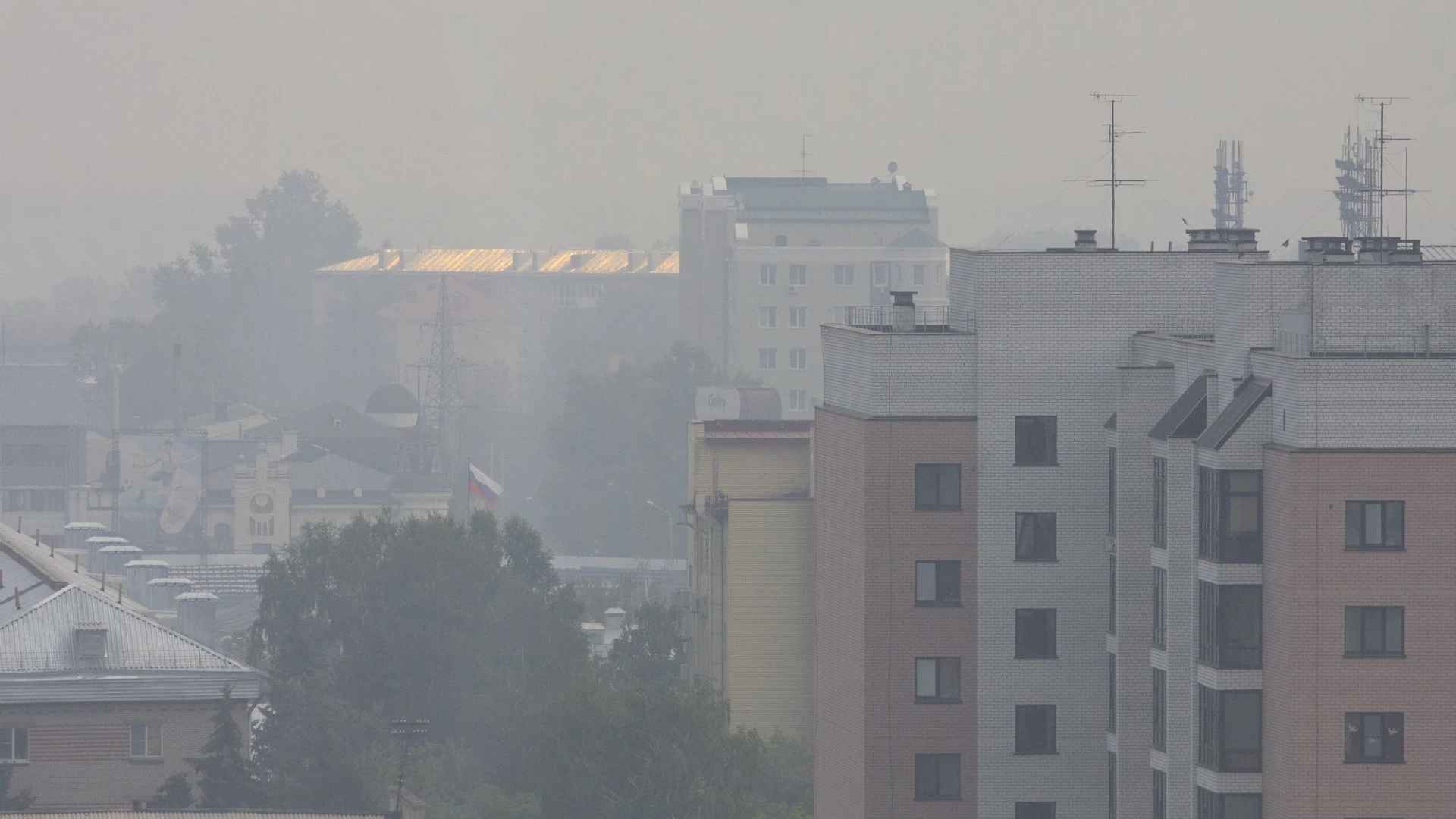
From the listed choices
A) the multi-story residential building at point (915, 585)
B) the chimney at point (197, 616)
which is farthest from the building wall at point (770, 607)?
the chimney at point (197, 616)

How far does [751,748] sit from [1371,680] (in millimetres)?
25048

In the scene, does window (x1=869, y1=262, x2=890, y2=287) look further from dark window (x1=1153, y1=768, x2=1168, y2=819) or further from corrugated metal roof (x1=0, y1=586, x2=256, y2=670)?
dark window (x1=1153, y1=768, x2=1168, y2=819)

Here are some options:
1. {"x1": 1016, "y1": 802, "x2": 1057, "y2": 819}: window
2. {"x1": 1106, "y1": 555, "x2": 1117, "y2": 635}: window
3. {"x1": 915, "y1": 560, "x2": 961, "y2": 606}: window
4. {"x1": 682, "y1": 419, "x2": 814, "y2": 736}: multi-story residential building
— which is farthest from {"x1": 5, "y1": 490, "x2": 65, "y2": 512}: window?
{"x1": 1106, "y1": 555, "x2": 1117, "y2": 635}: window

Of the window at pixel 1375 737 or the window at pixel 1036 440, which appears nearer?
the window at pixel 1375 737

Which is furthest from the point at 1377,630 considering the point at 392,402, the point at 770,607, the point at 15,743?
the point at 392,402

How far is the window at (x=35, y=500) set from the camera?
176m

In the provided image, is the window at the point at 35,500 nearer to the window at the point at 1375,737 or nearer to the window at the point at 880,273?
the window at the point at 880,273

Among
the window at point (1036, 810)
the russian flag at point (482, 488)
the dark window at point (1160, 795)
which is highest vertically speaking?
the russian flag at point (482, 488)

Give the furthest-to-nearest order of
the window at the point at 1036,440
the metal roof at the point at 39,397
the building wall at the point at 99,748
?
the metal roof at the point at 39,397 < the building wall at the point at 99,748 < the window at the point at 1036,440

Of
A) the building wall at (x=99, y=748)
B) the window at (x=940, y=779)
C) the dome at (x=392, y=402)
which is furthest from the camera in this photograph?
the dome at (x=392, y=402)

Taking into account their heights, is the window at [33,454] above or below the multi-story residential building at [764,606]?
above

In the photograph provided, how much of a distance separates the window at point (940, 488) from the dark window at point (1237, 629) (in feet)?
26.7

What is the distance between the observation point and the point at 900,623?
41844 millimetres

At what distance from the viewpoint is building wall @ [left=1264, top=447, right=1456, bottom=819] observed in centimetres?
3278
